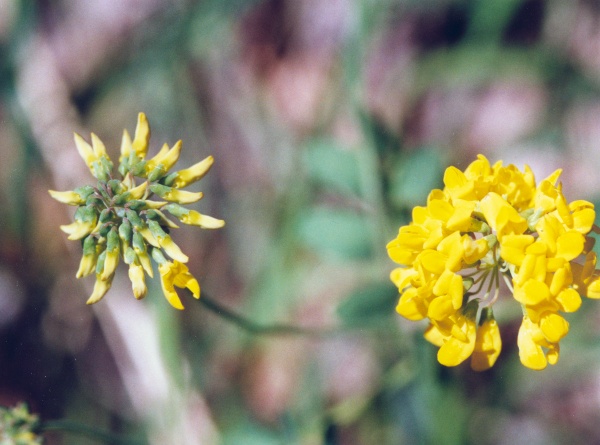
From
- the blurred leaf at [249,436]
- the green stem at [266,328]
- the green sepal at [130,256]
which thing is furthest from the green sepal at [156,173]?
the blurred leaf at [249,436]

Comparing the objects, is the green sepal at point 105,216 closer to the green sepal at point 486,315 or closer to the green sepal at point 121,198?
the green sepal at point 121,198

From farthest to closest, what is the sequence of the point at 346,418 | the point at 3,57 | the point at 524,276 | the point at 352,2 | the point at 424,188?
the point at 3,57 → the point at 352,2 → the point at 346,418 → the point at 424,188 → the point at 524,276

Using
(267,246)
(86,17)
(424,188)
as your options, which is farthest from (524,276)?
(86,17)

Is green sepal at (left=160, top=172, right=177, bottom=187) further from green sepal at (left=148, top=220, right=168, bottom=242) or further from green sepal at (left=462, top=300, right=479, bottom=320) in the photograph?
green sepal at (left=462, top=300, right=479, bottom=320)

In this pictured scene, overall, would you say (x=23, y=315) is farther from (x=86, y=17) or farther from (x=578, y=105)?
(x=578, y=105)

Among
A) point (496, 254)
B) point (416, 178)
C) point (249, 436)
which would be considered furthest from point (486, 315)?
point (249, 436)
